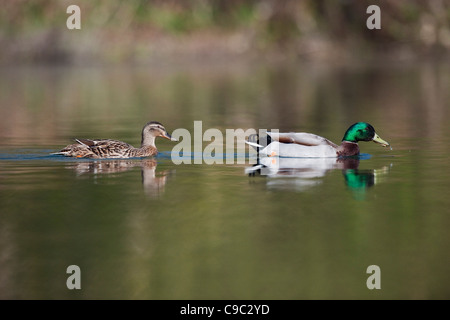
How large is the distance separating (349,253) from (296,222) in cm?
120

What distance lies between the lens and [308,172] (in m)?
12.2

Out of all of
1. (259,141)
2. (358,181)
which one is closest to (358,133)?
(259,141)

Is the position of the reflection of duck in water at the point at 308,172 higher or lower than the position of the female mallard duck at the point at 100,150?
lower

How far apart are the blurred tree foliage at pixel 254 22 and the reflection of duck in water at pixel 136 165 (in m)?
31.1

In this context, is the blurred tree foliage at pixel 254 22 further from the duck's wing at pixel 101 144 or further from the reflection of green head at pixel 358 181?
the reflection of green head at pixel 358 181

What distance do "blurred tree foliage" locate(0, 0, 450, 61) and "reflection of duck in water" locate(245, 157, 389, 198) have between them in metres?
31.8

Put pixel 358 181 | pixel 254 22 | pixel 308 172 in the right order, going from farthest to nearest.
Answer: pixel 254 22 → pixel 308 172 → pixel 358 181

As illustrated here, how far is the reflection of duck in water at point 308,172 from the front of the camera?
36.6 ft

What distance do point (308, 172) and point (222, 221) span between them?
3.24 m

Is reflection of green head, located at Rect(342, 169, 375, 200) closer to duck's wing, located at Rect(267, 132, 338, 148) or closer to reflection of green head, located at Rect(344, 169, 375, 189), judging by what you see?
reflection of green head, located at Rect(344, 169, 375, 189)

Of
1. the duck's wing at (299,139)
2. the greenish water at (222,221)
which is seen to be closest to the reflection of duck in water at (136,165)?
the greenish water at (222,221)

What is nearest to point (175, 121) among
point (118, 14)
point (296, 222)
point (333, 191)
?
point (333, 191)

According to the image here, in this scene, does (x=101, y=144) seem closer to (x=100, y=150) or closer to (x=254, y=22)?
(x=100, y=150)

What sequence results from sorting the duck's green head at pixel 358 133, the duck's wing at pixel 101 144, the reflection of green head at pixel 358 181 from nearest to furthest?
the reflection of green head at pixel 358 181, the duck's wing at pixel 101 144, the duck's green head at pixel 358 133
